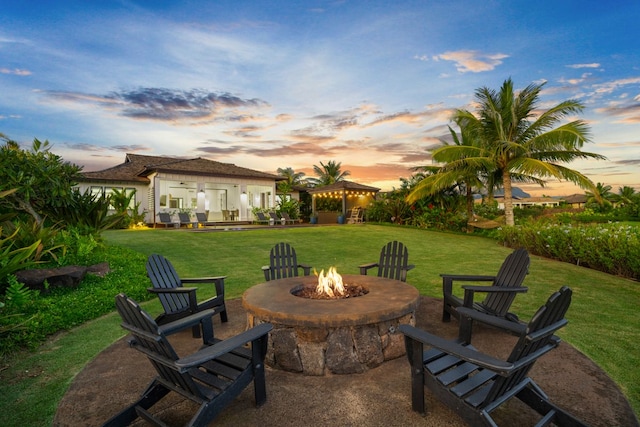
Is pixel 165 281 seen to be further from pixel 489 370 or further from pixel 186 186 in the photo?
pixel 186 186

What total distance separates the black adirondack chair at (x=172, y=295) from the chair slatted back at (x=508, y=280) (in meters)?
3.59

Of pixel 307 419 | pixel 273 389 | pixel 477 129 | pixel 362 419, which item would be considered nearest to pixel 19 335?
pixel 273 389

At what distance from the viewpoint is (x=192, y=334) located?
4113 millimetres

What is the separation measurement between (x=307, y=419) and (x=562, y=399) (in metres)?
2.09

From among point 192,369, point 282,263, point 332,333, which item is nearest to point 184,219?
point 282,263

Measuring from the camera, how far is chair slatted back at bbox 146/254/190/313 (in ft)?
13.3

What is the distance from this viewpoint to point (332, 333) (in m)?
3.04

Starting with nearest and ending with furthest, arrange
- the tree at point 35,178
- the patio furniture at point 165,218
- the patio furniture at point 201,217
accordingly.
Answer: the tree at point 35,178 → the patio furniture at point 165,218 → the patio furniture at point 201,217

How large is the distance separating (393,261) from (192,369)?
12.0ft

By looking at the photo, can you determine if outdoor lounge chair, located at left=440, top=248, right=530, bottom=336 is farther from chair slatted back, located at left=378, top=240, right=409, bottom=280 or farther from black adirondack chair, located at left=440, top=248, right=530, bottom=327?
chair slatted back, located at left=378, top=240, right=409, bottom=280

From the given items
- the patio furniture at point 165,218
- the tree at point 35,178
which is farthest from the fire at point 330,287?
the patio furniture at point 165,218

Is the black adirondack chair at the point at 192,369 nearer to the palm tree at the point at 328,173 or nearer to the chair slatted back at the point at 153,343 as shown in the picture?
the chair slatted back at the point at 153,343

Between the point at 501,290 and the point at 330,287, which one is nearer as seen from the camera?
the point at 501,290

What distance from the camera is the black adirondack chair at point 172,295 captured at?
3.97 metres
